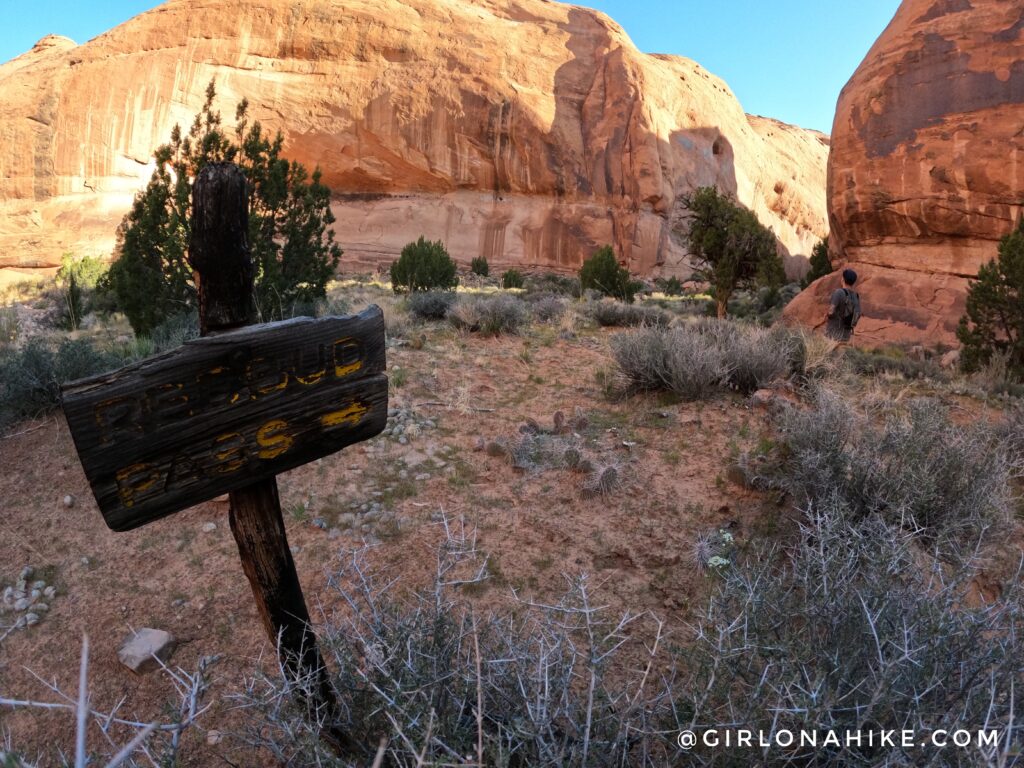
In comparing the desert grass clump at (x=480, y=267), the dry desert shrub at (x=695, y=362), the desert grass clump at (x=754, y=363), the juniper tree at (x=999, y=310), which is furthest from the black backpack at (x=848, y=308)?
the desert grass clump at (x=480, y=267)

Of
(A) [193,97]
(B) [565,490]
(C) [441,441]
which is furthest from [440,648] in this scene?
(A) [193,97]

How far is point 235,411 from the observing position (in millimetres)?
1364

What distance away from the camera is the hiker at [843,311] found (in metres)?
7.37

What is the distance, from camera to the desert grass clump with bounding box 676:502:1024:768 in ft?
3.99

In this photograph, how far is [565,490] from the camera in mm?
3543

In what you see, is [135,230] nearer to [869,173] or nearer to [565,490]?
[565,490]

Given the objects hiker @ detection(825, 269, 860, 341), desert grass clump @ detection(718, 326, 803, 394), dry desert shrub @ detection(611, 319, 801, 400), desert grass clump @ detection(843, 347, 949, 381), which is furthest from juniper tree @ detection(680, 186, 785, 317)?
dry desert shrub @ detection(611, 319, 801, 400)

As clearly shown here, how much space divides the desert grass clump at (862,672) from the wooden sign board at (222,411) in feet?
3.80

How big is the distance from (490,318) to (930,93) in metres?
11.8

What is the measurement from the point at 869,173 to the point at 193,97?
2362cm

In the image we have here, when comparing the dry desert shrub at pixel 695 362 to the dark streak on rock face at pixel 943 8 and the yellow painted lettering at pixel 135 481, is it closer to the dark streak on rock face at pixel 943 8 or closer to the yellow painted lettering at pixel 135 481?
the yellow painted lettering at pixel 135 481

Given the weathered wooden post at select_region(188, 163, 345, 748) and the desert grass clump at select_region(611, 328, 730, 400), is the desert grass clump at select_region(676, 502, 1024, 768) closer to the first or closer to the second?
the weathered wooden post at select_region(188, 163, 345, 748)

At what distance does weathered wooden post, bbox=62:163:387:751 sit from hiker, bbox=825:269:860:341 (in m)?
7.41

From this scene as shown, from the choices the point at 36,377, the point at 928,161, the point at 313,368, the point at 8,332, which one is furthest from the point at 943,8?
the point at 8,332
